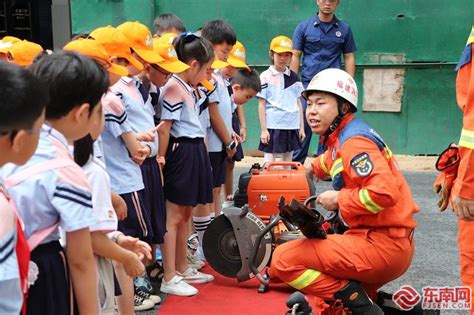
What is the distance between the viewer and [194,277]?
4.36 meters

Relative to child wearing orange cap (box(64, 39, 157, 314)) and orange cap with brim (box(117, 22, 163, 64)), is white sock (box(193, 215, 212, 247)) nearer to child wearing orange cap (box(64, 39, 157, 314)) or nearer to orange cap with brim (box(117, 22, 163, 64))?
orange cap with brim (box(117, 22, 163, 64))

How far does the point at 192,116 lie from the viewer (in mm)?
4133

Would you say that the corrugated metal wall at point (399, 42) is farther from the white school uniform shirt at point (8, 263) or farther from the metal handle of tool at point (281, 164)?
the white school uniform shirt at point (8, 263)

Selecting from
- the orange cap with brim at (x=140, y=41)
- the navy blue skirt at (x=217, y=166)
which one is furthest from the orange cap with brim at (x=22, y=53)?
the navy blue skirt at (x=217, y=166)

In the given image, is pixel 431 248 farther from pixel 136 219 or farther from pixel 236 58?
pixel 136 219

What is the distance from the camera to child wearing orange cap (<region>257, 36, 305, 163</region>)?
6.83 metres

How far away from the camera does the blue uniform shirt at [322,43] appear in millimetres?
7402

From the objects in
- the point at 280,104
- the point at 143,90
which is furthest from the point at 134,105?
the point at 280,104

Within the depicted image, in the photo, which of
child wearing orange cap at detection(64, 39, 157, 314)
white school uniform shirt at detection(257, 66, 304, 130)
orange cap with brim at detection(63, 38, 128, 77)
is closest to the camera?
child wearing orange cap at detection(64, 39, 157, 314)

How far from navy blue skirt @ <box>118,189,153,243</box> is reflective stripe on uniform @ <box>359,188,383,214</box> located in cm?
123

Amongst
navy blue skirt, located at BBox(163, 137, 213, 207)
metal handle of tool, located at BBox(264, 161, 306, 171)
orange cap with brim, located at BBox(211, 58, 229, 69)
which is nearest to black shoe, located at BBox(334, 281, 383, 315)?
navy blue skirt, located at BBox(163, 137, 213, 207)

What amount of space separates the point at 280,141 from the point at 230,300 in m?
3.07

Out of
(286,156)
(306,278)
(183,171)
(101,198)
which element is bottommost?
(286,156)

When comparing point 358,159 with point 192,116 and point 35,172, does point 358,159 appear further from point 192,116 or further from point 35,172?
point 35,172
